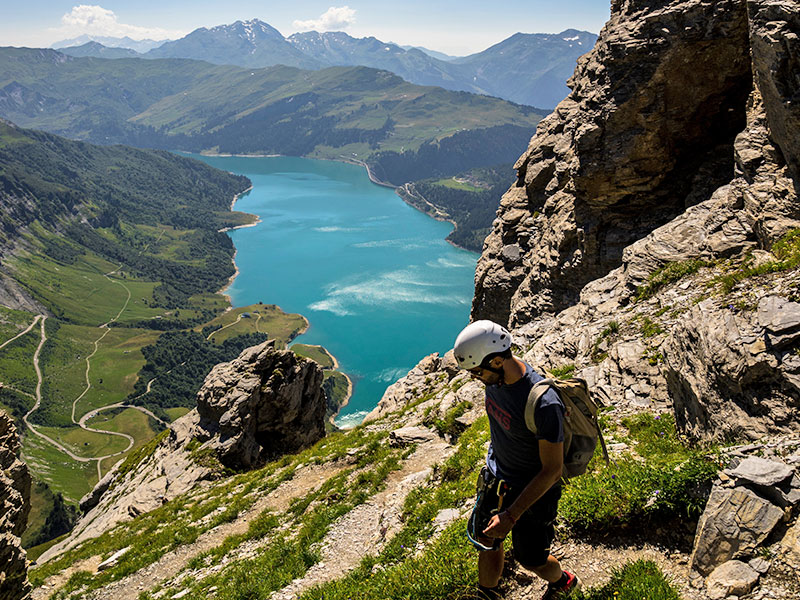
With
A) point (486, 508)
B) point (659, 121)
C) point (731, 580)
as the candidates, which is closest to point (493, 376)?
point (486, 508)

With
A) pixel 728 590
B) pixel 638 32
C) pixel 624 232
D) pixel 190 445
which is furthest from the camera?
pixel 190 445

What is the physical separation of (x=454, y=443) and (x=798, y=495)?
1381cm

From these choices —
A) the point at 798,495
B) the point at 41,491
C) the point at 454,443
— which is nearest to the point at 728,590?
the point at 798,495

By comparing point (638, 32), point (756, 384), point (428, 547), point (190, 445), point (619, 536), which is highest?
point (638, 32)

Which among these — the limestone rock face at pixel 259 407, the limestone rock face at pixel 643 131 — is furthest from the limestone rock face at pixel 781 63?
the limestone rock face at pixel 259 407

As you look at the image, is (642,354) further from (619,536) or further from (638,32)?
(638,32)

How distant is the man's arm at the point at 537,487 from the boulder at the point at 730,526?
2905mm

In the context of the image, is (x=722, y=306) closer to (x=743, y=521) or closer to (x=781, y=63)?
(x=743, y=521)

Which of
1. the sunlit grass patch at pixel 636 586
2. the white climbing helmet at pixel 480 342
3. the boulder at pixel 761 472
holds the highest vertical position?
the white climbing helmet at pixel 480 342

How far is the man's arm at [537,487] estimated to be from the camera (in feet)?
20.9

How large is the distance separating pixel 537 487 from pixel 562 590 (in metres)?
2.37

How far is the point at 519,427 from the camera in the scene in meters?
6.72

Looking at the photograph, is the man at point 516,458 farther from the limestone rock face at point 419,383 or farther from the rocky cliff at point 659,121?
the limestone rock face at point 419,383

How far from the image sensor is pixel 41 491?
489ft
